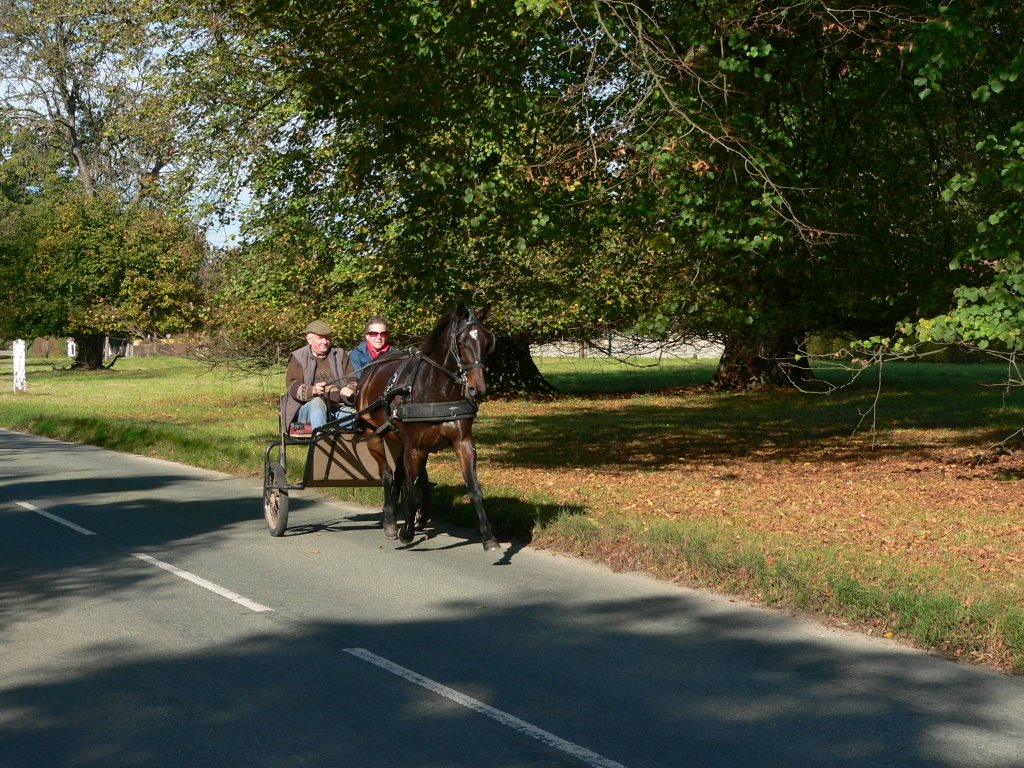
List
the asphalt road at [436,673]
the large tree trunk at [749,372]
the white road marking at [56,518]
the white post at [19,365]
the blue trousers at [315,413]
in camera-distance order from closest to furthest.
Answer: the asphalt road at [436,673] → the white road marking at [56,518] → the blue trousers at [315,413] → the large tree trunk at [749,372] → the white post at [19,365]

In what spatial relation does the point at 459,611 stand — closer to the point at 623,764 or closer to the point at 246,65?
the point at 623,764

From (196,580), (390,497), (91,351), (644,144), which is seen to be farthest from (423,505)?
(91,351)

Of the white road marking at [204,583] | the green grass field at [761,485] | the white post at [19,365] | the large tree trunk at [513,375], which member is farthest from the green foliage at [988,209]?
the white post at [19,365]

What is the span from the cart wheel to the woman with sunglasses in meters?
1.36

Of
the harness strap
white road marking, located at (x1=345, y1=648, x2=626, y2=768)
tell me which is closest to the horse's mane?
the harness strap

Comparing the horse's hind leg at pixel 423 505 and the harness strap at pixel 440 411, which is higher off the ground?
the harness strap at pixel 440 411

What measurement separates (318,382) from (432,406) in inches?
89.7

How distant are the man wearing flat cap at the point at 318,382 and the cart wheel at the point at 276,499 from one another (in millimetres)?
672

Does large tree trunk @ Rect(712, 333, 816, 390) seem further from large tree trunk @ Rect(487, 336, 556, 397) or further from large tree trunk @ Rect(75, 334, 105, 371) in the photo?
large tree trunk @ Rect(75, 334, 105, 371)

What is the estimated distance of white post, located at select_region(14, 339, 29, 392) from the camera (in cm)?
4322

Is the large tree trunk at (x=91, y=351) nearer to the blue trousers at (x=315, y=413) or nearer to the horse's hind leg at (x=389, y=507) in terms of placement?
the blue trousers at (x=315, y=413)

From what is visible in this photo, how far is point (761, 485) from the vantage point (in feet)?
55.0

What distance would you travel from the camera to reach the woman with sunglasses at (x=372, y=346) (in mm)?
13844

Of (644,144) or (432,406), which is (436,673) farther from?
(644,144)
